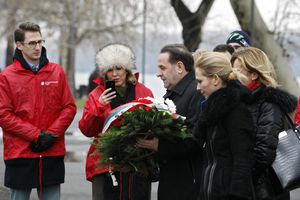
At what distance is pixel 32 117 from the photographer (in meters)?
7.11

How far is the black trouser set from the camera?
22.5ft

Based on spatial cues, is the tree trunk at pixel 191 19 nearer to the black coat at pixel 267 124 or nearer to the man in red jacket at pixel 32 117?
the man in red jacket at pixel 32 117

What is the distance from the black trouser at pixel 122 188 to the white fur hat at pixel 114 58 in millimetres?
845

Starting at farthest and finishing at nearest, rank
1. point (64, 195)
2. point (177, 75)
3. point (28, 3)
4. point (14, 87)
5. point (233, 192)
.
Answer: point (28, 3) → point (64, 195) → point (14, 87) → point (177, 75) → point (233, 192)

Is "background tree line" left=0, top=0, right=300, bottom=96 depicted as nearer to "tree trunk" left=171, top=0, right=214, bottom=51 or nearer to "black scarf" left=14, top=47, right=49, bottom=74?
"tree trunk" left=171, top=0, right=214, bottom=51

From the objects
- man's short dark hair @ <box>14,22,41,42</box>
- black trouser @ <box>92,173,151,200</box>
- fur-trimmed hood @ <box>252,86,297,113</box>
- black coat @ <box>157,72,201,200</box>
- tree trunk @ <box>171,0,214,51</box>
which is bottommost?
black trouser @ <box>92,173,151,200</box>

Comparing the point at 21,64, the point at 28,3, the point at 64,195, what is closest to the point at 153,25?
the point at 28,3

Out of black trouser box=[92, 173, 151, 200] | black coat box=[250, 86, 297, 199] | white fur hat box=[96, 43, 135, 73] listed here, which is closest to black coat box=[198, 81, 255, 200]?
black coat box=[250, 86, 297, 199]

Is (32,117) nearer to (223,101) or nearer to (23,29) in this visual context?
(23,29)

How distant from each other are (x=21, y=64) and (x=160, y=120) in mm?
1632

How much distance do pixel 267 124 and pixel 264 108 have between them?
0.41 ft

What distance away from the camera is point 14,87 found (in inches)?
278

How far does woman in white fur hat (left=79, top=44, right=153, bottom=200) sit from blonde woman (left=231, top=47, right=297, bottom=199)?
3.99 ft

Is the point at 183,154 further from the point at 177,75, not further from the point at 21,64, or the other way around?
the point at 21,64
